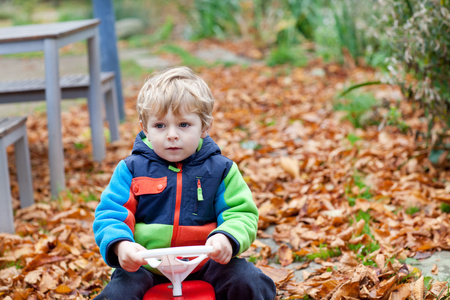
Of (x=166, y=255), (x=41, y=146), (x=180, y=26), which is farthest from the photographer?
(x=180, y=26)

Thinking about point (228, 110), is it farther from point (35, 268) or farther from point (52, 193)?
point (35, 268)

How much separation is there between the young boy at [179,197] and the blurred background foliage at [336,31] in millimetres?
1725

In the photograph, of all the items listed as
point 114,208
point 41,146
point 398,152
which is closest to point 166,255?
point 114,208

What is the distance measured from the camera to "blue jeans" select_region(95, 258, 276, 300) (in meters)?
1.75

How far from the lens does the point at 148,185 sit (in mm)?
1897

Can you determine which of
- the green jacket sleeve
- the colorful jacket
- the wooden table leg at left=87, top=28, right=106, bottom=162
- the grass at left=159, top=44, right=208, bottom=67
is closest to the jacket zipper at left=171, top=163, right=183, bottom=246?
the colorful jacket

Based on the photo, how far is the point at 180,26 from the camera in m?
13.7

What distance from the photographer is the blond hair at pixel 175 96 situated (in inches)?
72.2

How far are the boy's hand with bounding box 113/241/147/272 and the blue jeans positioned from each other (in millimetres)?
92

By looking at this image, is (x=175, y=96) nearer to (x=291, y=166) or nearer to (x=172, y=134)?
(x=172, y=134)

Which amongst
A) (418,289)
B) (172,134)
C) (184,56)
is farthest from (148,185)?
(184,56)

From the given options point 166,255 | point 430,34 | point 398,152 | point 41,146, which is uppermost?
point 430,34

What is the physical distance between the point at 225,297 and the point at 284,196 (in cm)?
157

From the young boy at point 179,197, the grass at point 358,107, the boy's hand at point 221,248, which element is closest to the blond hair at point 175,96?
the young boy at point 179,197
